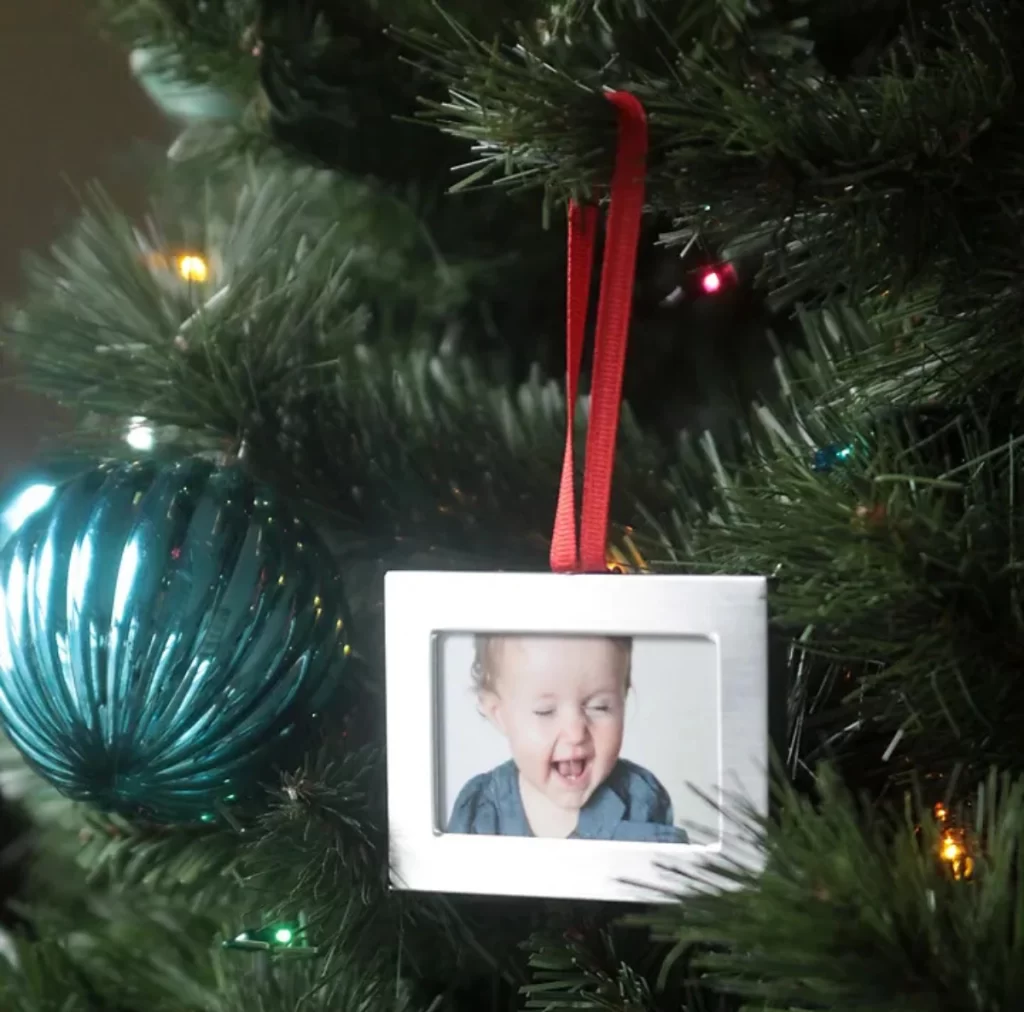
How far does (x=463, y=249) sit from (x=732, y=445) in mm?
180

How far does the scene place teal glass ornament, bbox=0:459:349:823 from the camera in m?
0.40

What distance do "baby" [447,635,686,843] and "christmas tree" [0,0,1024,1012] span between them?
0.16ft

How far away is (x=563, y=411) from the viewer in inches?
20.9

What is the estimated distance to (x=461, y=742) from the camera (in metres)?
0.40

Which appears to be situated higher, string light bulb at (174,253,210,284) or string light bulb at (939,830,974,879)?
string light bulb at (174,253,210,284)

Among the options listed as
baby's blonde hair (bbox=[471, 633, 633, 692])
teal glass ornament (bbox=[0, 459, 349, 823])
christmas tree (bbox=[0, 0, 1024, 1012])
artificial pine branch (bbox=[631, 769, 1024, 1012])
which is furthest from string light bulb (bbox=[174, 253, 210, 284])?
artificial pine branch (bbox=[631, 769, 1024, 1012])

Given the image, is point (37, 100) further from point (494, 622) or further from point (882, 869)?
point (882, 869)

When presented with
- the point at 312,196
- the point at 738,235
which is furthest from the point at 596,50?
the point at 312,196

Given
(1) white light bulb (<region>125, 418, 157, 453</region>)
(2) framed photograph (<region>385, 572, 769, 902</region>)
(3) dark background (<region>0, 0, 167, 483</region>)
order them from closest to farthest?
1. (2) framed photograph (<region>385, 572, 769, 902</region>)
2. (1) white light bulb (<region>125, 418, 157, 453</region>)
3. (3) dark background (<region>0, 0, 167, 483</region>)

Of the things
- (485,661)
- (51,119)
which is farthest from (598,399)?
(51,119)

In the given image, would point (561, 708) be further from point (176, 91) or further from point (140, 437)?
point (176, 91)

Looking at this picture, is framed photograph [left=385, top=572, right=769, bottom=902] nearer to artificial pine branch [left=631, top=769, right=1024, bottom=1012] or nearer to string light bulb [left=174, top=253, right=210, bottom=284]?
artificial pine branch [left=631, top=769, right=1024, bottom=1012]

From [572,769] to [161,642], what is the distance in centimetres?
15

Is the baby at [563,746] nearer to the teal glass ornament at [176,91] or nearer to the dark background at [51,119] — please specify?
the teal glass ornament at [176,91]
